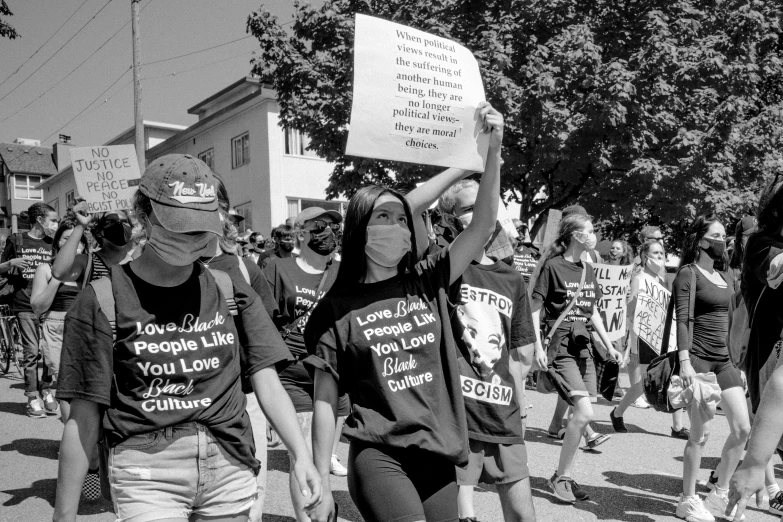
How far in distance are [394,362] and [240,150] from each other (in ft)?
97.5

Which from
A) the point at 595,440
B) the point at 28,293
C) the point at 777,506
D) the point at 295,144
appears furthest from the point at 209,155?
the point at 777,506

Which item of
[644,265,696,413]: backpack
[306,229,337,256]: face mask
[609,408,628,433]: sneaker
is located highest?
[306,229,337,256]: face mask

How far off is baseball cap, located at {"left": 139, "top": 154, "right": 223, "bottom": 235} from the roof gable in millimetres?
77144

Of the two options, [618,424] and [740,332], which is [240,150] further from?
[740,332]

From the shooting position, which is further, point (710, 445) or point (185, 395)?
point (710, 445)

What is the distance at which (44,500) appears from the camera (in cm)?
590

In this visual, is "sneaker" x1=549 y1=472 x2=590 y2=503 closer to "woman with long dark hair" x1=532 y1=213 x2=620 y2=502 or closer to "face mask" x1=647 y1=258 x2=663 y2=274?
"woman with long dark hair" x1=532 y1=213 x2=620 y2=502

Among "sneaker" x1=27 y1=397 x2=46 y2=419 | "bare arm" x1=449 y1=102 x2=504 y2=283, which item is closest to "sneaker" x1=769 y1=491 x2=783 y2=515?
"bare arm" x1=449 y1=102 x2=504 y2=283

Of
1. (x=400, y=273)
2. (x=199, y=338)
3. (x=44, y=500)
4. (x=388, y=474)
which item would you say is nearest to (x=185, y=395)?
(x=199, y=338)

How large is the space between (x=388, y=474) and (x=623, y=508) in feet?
11.5

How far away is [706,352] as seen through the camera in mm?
5641

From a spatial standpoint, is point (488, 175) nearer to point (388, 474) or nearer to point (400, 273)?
point (400, 273)

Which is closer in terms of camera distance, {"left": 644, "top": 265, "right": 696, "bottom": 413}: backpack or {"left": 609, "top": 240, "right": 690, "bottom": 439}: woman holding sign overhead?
{"left": 644, "top": 265, "right": 696, "bottom": 413}: backpack

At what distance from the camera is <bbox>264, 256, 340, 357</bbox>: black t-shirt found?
16.6 ft
